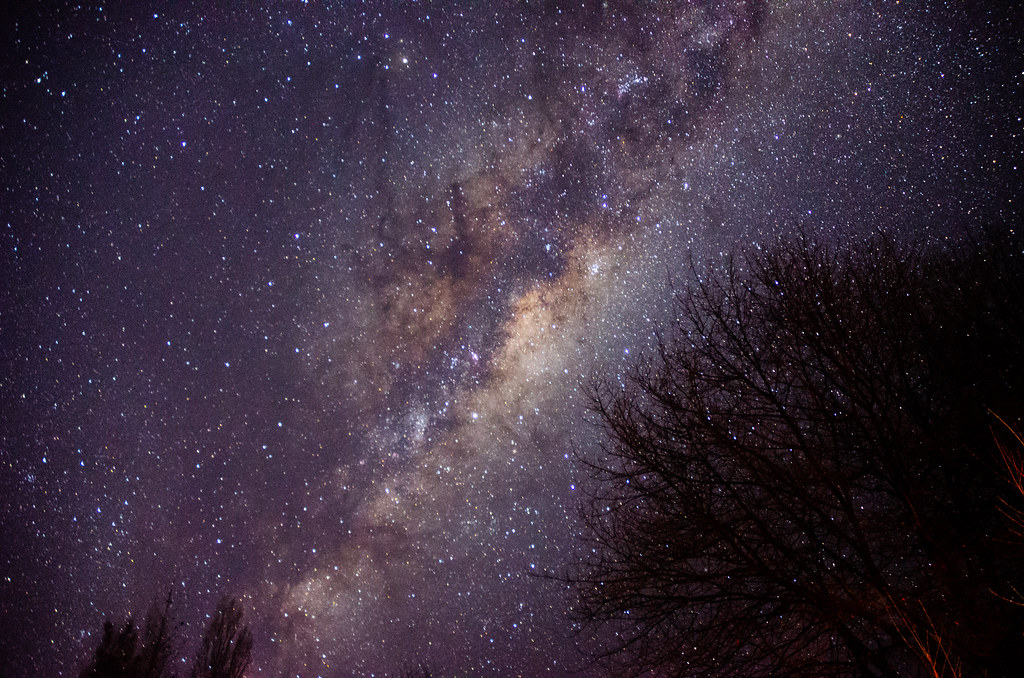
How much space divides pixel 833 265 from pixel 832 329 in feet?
6.11

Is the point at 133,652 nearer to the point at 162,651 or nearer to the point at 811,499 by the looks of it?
the point at 162,651

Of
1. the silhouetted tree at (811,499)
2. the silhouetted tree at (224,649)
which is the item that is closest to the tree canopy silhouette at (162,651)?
the silhouetted tree at (224,649)

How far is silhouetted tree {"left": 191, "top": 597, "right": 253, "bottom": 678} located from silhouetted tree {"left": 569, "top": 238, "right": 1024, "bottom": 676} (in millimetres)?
29299

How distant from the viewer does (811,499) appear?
183 inches

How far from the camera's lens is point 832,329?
5.31 m

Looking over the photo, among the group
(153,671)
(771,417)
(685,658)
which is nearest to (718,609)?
(685,658)

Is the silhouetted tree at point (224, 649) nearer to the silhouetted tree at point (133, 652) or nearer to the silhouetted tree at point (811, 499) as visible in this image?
the silhouetted tree at point (133, 652)

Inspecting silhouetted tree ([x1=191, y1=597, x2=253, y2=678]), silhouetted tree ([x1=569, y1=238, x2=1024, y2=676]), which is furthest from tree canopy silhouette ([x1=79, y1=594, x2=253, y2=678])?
silhouetted tree ([x1=569, y1=238, x2=1024, y2=676])

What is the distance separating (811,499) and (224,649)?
31.8 metres

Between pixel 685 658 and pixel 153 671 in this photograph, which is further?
pixel 153 671

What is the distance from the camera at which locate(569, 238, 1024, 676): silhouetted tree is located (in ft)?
14.8

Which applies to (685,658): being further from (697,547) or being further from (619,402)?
(619,402)

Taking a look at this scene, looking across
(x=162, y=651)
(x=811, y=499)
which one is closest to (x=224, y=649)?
(x=162, y=651)

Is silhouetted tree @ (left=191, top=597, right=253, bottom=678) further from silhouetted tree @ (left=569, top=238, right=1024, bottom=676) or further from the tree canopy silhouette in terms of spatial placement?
silhouetted tree @ (left=569, top=238, right=1024, bottom=676)
